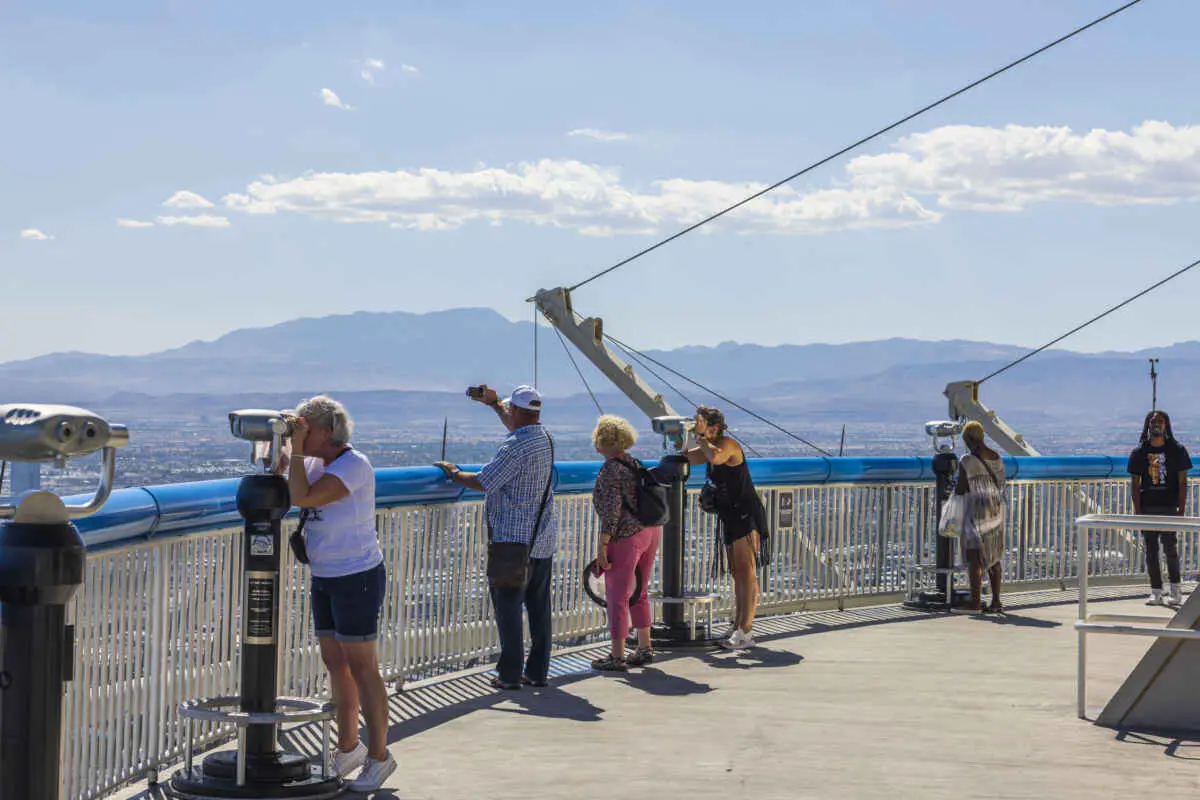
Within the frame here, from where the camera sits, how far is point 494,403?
32.0 ft

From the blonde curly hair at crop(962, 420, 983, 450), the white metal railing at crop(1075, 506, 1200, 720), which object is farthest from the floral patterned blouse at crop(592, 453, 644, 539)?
the blonde curly hair at crop(962, 420, 983, 450)

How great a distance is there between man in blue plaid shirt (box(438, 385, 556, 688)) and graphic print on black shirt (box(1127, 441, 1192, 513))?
655 cm

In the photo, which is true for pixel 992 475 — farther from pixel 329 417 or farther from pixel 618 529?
pixel 329 417

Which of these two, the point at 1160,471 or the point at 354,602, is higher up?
the point at 1160,471

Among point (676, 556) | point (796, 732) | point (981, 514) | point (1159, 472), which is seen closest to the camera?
point (796, 732)

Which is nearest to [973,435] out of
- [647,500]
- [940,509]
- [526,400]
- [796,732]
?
[940,509]

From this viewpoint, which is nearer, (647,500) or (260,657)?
(260,657)

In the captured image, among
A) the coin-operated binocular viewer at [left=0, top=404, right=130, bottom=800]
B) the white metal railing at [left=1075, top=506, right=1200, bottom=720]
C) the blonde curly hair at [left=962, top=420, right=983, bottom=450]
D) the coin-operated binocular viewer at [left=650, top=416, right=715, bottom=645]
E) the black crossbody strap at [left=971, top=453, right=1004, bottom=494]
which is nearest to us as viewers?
the coin-operated binocular viewer at [left=0, top=404, right=130, bottom=800]

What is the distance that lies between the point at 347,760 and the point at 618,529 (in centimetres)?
346

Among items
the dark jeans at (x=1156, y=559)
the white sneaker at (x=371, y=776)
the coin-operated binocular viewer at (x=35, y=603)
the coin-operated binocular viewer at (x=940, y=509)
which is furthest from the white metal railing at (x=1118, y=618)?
the coin-operated binocular viewer at (x=35, y=603)

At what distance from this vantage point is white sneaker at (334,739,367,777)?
7.35 meters

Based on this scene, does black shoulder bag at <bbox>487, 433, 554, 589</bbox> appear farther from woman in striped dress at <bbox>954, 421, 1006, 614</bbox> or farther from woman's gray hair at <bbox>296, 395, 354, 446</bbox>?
woman in striped dress at <bbox>954, 421, 1006, 614</bbox>

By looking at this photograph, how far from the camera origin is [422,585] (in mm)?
9844

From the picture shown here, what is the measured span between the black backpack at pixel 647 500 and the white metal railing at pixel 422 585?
1000mm
